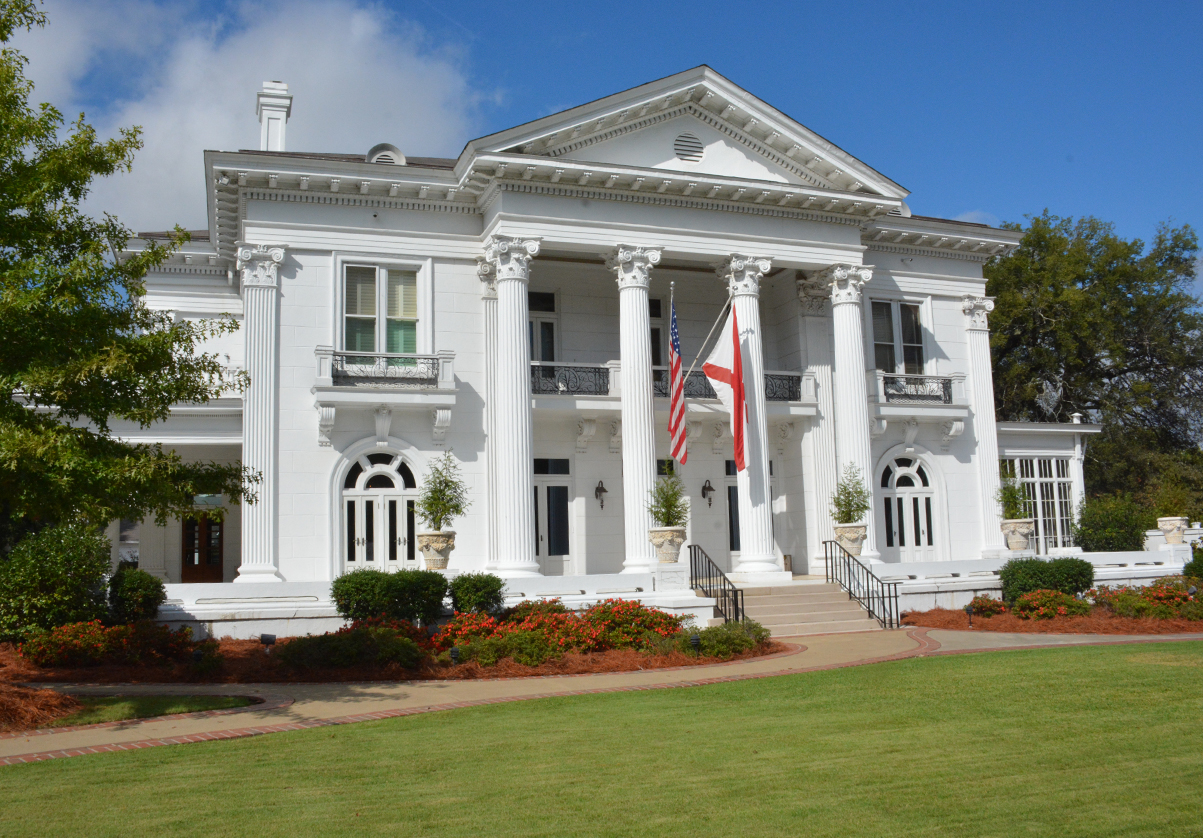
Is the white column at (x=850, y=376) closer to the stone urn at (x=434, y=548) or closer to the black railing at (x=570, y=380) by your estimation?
the black railing at (x=570, y=380)

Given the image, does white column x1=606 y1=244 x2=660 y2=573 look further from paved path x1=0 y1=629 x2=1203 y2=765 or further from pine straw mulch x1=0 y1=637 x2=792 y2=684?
pine straw mulch x1=0 y1=637 x2=792 y2=684

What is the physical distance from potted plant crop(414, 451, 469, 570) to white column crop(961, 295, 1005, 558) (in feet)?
47.1

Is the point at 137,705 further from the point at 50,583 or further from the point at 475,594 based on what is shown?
the point at 475,594

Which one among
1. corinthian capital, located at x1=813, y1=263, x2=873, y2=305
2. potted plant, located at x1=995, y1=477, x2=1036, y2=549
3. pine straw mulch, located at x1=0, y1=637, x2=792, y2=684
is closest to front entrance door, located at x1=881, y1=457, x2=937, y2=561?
potted plant, located at x1=995, y1=477, x2=1036, y2=549

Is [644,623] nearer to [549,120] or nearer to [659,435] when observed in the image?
[659,435]

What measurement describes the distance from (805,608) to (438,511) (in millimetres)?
7648

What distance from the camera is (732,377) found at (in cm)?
2166

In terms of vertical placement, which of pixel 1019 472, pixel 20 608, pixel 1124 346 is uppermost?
pixel 1124 346

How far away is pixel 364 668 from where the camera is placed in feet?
47.0

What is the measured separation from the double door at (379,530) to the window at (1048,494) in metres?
17.0

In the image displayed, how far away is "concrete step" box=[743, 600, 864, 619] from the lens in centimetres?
1973

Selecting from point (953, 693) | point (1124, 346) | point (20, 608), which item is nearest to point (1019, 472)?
point (1124, 346)

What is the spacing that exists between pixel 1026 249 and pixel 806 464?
21.9 metres

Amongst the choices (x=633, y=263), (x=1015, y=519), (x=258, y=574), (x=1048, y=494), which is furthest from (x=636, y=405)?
(x=1048, y=494)
